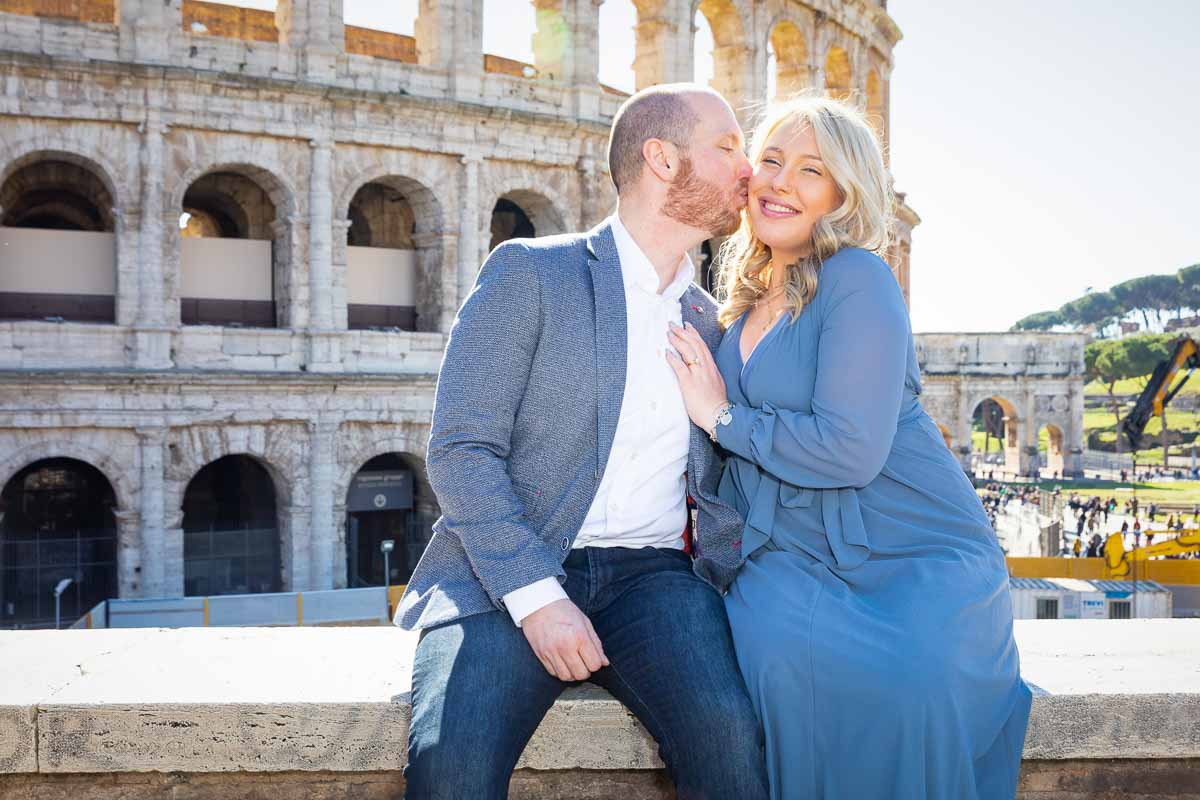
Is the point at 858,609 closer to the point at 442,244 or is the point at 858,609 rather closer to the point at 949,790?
the point at 949,790

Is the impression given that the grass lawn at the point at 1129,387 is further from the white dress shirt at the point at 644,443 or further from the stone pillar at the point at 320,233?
the white dress shirt at the point at 644,443

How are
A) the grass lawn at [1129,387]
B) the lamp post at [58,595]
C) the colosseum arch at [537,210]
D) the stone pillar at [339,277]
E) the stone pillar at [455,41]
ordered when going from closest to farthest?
the lamp post at [58,595] → the stone pillar at [339,277] → the stone pillar at [455,41] → the colosseum arch at [537,210] → the grass lawn at [1129,387]

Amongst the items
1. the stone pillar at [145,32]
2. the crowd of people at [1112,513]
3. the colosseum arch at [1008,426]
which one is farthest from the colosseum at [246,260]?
the colosseum arch at [1008,426]

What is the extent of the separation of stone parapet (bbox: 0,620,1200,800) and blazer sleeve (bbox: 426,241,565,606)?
14.9 inches

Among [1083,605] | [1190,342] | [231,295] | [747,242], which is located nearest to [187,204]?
[231,295]

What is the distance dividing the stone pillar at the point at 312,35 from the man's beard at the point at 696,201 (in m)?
14.5

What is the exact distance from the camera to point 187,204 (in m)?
19.3

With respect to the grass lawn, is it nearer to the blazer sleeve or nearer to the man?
the man

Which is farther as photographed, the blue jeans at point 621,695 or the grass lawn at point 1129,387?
the grass lawn at point 1129,387

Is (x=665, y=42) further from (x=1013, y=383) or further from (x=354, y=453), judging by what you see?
(x=1013, y=383)

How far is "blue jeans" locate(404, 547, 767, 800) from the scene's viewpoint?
8.01ft

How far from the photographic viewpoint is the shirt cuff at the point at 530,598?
8.76ft

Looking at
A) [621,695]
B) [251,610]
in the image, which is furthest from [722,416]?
[251,610]

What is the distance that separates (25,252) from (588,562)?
1519cm
